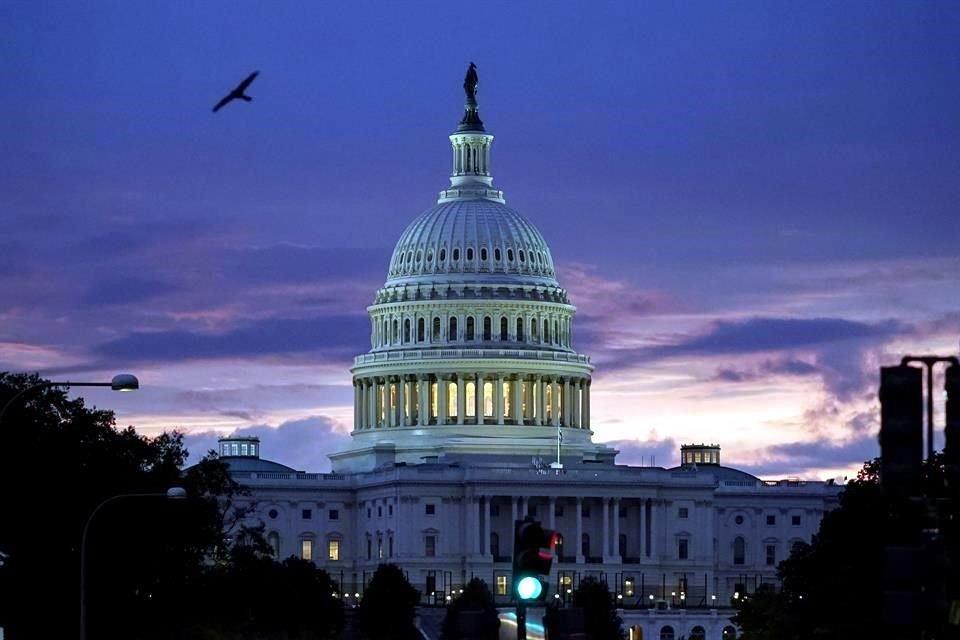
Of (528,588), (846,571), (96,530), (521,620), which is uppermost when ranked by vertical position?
(96,530)

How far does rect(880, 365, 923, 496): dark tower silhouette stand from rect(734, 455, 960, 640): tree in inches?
2166

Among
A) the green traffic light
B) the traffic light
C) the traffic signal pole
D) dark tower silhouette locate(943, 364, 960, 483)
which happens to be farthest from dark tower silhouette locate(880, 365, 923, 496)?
the traffic signal pole

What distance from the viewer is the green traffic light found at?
38.8 metres

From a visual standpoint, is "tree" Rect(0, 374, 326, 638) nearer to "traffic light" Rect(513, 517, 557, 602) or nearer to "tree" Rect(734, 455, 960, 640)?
"tree" Rect(734, 455, 960, 640)

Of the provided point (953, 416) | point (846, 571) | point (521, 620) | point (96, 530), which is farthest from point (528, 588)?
point (96, 530)

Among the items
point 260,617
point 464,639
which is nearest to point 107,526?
point 260,617

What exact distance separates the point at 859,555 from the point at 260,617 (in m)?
72.3

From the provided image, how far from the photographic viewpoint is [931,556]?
3953 cm

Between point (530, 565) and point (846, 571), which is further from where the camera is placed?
point (846, 571)

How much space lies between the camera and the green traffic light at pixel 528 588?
1527 inches

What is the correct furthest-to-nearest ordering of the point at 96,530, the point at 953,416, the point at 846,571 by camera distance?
the point at 96,530 → the point at 846,571 → the point at 953,416

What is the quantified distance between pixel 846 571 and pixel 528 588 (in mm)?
80313

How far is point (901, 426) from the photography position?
38781 mm

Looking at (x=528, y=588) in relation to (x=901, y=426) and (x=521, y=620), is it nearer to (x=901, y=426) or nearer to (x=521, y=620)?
(x=521, y=620)
